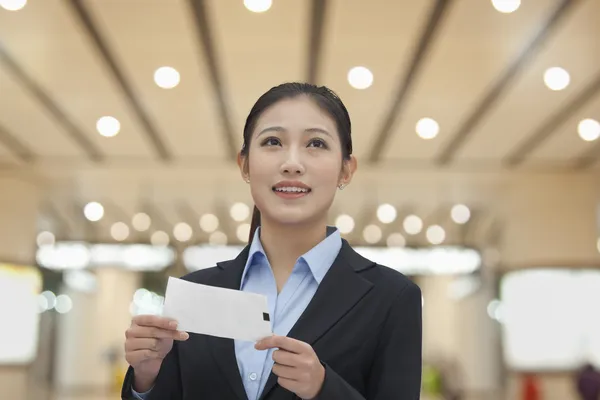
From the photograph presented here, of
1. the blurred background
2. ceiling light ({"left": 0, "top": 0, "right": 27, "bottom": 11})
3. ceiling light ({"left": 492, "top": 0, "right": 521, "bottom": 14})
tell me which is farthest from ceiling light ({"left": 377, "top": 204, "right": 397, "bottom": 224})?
ceiling light ({"left": 0, "top": 0, "right": 27, "bottom": 11})

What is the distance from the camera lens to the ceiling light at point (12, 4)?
20.5 ft

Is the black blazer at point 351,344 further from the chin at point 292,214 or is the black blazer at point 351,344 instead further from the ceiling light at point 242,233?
the ceiling light at point 242,233

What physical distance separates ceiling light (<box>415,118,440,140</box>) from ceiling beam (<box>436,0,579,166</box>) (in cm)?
29

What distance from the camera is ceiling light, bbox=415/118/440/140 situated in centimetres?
930

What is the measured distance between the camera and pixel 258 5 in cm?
628

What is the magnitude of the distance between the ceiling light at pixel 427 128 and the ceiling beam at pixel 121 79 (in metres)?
3.03

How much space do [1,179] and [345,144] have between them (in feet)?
39.4

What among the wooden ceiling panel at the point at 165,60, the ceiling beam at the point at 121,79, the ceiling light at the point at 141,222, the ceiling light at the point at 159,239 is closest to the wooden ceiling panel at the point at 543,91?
the wooden ceiling panel at the point at 165,60

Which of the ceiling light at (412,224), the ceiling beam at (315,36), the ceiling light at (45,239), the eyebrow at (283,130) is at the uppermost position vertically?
the ceiling light at (412,224)

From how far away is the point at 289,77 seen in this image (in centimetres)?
791

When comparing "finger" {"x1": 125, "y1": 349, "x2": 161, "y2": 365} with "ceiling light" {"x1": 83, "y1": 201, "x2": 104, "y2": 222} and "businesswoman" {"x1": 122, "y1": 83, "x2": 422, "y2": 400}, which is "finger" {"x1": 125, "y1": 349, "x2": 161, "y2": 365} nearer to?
"businesswoman" {"x1": 122, "y1": 83, "x2": 422, "y2": 400}

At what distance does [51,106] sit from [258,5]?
357 cm

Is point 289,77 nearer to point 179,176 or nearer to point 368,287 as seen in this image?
point 179,176

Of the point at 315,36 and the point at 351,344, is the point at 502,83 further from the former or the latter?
the point at 351,344
